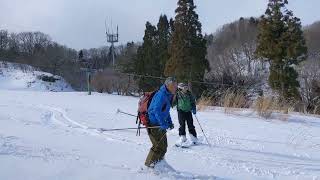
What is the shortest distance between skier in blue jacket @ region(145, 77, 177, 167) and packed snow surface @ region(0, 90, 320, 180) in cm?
21

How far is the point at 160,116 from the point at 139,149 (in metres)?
2.50

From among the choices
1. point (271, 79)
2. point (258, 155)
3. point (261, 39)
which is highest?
point (261, 39)

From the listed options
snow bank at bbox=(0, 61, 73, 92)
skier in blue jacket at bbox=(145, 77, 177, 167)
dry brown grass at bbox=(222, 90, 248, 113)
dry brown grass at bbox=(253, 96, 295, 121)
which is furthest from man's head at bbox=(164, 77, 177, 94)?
snow bank at bbox=(0, 61, 73, 92)

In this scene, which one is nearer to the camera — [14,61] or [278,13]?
[278,13]

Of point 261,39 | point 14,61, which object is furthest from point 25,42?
point 261,39

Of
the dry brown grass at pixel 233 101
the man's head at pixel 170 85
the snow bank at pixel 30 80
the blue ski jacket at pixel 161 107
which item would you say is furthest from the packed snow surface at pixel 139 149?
the snow bank at pixel 30 80

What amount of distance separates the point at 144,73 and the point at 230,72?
28.1 ft

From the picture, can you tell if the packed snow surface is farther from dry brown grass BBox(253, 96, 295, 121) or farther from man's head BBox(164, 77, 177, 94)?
man's head BBox(164, 77, 177, 94)

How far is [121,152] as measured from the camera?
32.6 feet

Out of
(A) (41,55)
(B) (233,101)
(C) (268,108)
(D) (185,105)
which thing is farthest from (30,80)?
(D) (185,105)

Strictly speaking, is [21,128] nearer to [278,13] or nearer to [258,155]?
[258,155]

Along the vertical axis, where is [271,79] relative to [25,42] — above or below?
below

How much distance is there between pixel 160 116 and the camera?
8.00 meters

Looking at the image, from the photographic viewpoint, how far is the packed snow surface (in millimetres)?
7969
